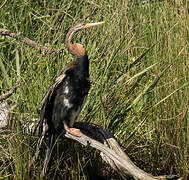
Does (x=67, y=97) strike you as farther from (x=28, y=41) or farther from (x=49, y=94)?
(x=28, y=41)

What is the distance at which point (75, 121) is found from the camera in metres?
3.21

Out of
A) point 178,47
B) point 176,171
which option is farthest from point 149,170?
point 178,47

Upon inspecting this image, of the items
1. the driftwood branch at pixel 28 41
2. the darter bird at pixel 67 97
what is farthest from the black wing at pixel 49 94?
the driftwood branch at pixel 28 41

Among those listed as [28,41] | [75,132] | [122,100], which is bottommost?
[75,132]

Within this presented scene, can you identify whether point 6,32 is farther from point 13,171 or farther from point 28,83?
point 13,171

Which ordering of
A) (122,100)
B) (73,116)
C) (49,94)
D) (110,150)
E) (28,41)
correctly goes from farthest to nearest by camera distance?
(28,41) → (122,100) → (73,116) → (49,94) → (110,150)

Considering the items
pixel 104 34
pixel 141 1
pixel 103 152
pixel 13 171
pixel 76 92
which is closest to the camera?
pixel 103 152

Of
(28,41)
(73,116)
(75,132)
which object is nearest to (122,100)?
(73,116)

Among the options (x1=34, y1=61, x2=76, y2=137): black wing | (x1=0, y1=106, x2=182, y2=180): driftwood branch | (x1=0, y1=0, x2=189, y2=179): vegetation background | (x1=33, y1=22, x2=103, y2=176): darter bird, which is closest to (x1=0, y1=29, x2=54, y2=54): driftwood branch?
(x1=0, y1=0, x2=189, y2=179): vegetation background

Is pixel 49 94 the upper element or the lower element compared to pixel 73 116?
upper

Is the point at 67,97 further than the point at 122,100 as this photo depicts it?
No

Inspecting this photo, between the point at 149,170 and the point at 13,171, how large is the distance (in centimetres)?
110

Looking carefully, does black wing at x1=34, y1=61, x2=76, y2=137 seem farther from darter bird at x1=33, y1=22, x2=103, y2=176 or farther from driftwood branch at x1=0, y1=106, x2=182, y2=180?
driftwood branch at x1=0, y1=106, x2=182, y2=180

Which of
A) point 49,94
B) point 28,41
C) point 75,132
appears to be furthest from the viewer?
point 28,41
